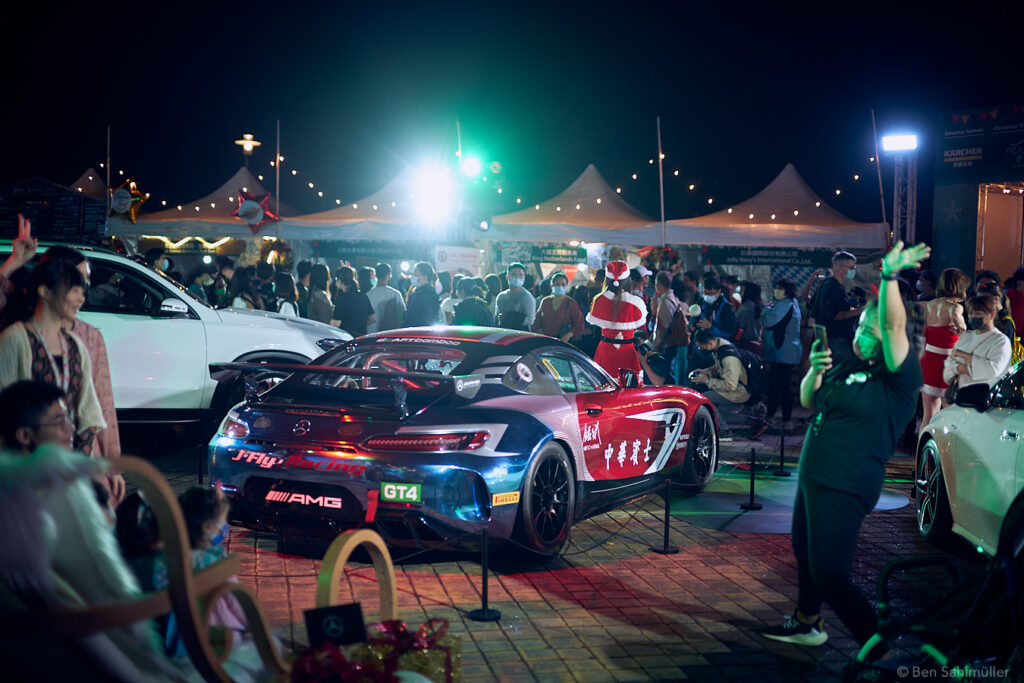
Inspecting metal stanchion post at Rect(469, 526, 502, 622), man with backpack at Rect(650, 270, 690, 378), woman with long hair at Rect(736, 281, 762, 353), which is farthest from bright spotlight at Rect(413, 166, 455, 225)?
metal stanchion post at Rect(469, 526, 502, 622)

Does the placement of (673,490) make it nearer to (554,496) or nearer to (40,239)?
(554,496)

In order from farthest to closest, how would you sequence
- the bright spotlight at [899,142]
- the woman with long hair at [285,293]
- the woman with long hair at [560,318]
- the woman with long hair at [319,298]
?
the bright spotlight at [899,142], the woman with long hair at [560,318], the woman with long hair at [319,298], the woman with long hair at [285,293]

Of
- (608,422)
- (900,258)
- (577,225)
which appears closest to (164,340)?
(608,422)

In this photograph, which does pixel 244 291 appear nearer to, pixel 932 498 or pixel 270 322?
pixel 270 322

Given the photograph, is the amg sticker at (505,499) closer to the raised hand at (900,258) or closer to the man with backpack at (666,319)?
the raised hand at (900,258)

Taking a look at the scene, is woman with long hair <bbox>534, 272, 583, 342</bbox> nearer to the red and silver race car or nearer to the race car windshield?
the race car windshield

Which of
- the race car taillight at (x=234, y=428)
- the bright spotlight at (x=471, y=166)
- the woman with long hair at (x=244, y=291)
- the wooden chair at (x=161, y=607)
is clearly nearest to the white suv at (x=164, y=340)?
the woman with long hair at (x=244, y=291)

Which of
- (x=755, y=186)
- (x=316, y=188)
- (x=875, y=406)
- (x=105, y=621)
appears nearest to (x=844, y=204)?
(x=755, y=186)

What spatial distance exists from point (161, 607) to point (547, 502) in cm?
408

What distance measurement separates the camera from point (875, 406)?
168 inches

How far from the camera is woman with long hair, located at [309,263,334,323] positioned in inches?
498

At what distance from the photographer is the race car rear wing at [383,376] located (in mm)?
5891

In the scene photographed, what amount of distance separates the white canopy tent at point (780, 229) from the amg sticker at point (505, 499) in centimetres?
1304

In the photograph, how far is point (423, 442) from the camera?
5785 millimetres
